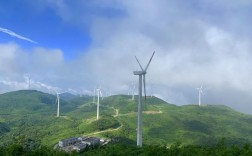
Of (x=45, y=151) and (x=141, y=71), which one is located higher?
(x=141, y=71)

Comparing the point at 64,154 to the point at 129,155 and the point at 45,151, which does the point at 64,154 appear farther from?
the point at 129,155

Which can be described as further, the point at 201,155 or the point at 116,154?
the point at 116,154

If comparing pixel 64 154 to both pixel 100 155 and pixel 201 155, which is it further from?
pixel 201 155

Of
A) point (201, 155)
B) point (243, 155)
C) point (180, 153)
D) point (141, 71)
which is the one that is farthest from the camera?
point (141, 71)

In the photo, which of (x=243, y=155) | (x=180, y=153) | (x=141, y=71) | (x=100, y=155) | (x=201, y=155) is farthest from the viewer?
(x=141, y=71)

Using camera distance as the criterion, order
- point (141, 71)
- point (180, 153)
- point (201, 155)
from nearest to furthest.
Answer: point (201, 155) < point (180, 153) < point (141, 71)

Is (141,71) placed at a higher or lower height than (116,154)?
higher

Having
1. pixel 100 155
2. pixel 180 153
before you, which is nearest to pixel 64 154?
pixel 100 155

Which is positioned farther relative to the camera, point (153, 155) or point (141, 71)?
point (141, 71)

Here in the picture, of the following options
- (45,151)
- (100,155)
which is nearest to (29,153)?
(45,151)
